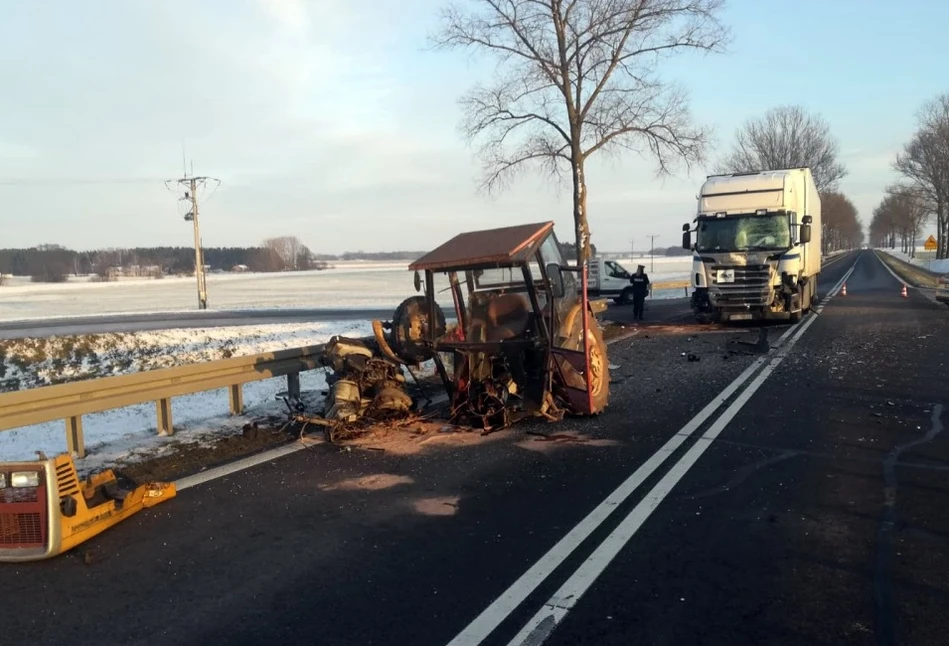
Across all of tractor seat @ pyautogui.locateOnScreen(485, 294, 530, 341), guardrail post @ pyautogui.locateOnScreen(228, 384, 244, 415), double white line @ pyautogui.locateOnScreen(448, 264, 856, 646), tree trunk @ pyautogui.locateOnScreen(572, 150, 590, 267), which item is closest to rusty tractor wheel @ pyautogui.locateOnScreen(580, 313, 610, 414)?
tractor seat @ pyautogui.locateOnScreen(485, 294, 530, 341)

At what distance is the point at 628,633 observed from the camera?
3674mm

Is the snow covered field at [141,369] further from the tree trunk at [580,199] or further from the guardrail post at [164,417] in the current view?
the tree trunk at [580,199]

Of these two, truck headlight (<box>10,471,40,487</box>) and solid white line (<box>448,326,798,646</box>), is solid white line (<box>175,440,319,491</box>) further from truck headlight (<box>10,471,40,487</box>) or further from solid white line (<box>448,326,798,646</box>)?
solid white line (<box>448,326,798,646</box>)

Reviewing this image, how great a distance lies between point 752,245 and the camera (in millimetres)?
19156

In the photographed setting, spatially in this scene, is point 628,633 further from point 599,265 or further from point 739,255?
point 599,265

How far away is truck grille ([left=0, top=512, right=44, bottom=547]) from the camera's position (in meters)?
4.78

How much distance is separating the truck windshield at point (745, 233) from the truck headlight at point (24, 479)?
57.1 ft

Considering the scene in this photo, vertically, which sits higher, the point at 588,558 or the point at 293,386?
the point at 293,386

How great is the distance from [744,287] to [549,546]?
1556 centimetres

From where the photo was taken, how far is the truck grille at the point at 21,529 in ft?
15.7

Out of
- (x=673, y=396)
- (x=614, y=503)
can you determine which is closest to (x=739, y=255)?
(x=673, y=396)

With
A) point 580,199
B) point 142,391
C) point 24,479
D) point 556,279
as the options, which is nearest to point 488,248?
point 556,279

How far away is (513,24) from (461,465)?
45.3 ft

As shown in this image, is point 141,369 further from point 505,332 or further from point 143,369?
point 505,332
